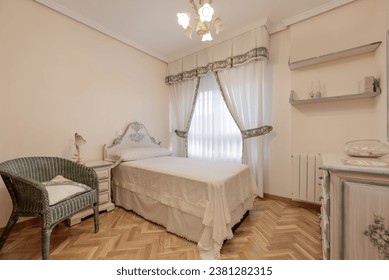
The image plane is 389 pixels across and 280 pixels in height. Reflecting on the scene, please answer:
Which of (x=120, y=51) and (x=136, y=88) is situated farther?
(x=136, y=88)

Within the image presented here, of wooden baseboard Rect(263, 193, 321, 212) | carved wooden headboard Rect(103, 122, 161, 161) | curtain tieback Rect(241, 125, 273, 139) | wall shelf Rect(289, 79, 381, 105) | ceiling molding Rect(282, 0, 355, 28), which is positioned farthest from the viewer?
carved wooden headboard Rect(103, 122, 161, 161)

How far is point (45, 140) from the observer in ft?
7.34

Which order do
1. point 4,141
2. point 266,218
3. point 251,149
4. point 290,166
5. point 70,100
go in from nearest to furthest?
point 4,141
point 266,218
point 70,100
point 290,166
point 251,149

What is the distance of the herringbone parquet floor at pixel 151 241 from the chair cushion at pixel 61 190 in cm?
54

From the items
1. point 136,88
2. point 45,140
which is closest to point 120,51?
point 136,88

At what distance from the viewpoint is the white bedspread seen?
5.16 ft

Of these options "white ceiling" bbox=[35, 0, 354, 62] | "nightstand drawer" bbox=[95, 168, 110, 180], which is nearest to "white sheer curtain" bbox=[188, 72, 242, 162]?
"white ceiling" bbox=[35, 0, 354, 62]

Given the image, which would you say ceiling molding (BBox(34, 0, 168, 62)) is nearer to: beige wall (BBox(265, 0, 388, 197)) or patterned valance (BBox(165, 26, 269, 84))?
patterned valance (BBox(165, 26, 269, 84))

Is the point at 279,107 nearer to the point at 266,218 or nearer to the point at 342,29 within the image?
the point at 342,29

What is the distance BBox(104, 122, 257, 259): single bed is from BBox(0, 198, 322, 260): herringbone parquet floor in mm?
140

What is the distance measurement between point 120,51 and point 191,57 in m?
1.42

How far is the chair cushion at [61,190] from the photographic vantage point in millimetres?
1563

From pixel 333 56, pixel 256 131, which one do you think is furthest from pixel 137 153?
pixel 333 56
